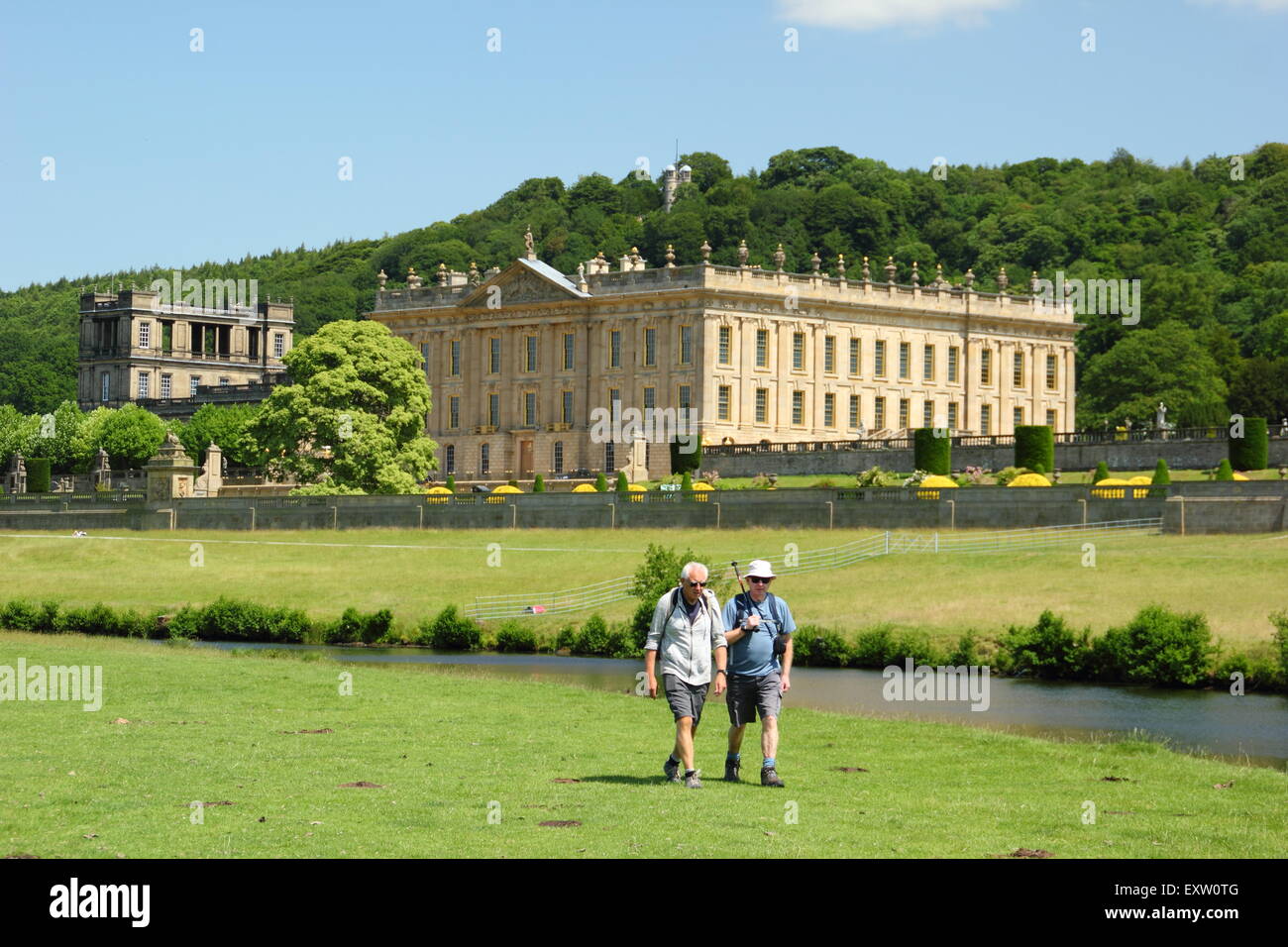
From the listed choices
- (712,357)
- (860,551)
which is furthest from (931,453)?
(860,551)

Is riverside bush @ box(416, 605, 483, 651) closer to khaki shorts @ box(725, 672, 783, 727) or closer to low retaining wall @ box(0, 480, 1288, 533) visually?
A: low retaining wall @ box(0, 480, 1288, 533)

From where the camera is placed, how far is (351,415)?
79312mm

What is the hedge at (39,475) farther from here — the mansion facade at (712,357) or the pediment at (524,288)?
the pediment at (524,288)

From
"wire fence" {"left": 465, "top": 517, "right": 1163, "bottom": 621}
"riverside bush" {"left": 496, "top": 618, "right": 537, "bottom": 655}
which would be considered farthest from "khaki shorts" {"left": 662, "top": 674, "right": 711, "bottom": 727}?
"wire fence" {"left": 465, "top": 517, "right": 1163, "bottom": 621}

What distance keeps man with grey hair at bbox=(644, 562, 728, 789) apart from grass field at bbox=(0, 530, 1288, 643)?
69.3 ft

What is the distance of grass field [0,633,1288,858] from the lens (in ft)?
46.5

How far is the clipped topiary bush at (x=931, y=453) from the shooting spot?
7688 cm

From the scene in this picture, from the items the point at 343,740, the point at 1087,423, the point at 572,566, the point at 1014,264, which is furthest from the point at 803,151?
the point at 343,740
